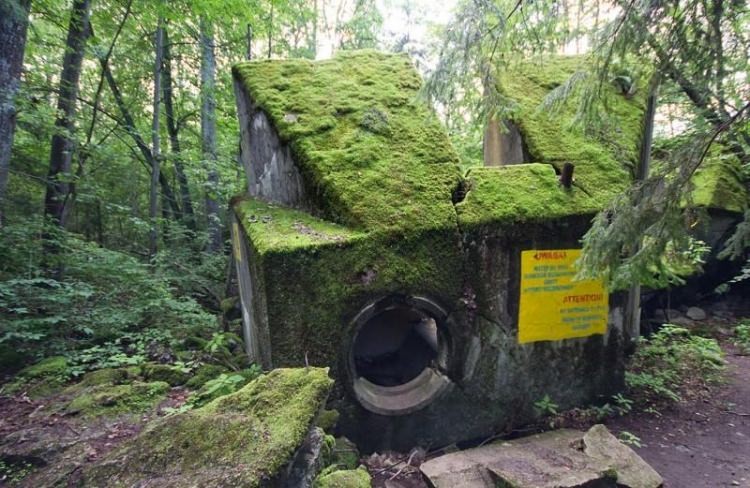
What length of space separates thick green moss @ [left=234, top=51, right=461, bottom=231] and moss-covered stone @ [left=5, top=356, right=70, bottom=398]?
3.15 meters

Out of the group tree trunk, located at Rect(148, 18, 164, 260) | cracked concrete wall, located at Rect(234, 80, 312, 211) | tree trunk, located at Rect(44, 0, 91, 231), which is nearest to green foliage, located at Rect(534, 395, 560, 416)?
cracked concrete wall, located at Rect(234, 80, 312, 211)

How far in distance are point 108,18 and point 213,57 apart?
8.90 feet

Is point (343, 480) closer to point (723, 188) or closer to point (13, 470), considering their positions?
point (13, 470)

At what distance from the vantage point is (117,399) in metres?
3.71

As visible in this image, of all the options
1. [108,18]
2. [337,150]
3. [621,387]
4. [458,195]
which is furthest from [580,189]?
[108,18]

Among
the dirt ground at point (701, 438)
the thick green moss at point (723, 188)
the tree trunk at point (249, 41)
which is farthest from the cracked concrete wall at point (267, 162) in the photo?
the thick green moss at point (723, 188)

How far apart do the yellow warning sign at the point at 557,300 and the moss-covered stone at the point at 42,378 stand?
463cm

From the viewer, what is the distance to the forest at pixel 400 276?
3059mm

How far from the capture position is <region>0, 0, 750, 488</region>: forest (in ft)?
10.0

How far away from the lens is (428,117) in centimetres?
488

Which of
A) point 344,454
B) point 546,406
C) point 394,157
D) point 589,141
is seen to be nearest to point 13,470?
point 344,454

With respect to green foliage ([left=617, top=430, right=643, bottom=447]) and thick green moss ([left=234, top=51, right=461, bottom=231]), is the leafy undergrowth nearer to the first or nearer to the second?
green foliage ([left=617, top=430, right=643, bottom=447])

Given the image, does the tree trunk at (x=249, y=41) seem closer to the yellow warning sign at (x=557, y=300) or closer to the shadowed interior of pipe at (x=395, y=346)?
the shadowed interior of pipe at (x=395, y=346)

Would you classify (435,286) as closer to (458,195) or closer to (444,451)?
(458,195)
